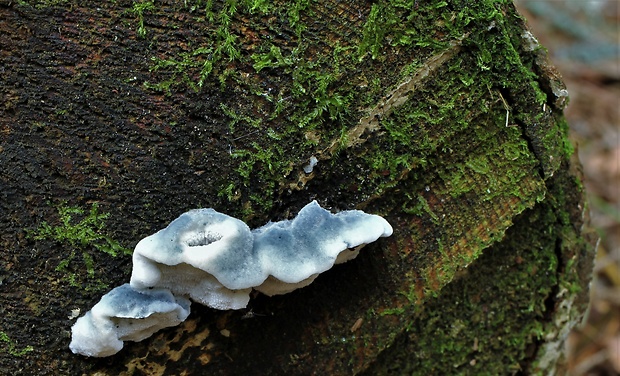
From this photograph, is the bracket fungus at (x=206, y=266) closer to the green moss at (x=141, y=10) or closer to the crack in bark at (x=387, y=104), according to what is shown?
the crack in bark at (x=387, y=104)

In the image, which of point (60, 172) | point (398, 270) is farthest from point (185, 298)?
point (398, 270)

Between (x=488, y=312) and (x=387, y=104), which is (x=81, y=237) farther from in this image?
(x=488, y=312)

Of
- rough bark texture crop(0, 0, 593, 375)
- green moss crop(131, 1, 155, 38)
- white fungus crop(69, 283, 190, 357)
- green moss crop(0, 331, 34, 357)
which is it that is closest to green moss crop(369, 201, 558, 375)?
rough bark texture crop(0, 0, 593, 375)

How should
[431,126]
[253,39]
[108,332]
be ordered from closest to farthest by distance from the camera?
[108,332]
[253,39]
[431,126]

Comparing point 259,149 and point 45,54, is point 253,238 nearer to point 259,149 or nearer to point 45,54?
point 259,149

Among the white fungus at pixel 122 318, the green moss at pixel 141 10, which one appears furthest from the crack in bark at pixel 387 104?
the green moss at pixel 141 10

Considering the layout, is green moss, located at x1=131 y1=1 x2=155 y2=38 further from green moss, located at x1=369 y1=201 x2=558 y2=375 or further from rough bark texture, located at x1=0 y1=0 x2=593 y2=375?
green moss, located at x1=369 y1=201 x2=558 y2=375

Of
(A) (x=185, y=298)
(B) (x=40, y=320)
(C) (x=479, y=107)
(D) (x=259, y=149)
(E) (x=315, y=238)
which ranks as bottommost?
(B) (x=40, y=320)
